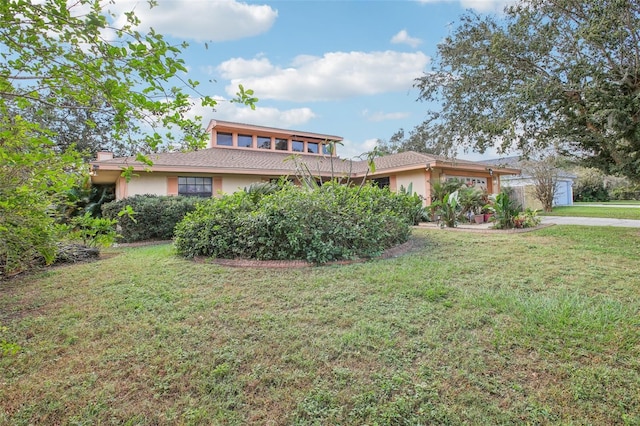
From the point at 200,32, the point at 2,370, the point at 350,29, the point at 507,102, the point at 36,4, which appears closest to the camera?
the point at 36,4

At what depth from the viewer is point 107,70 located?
2.10 m

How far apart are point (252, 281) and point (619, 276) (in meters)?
5.90

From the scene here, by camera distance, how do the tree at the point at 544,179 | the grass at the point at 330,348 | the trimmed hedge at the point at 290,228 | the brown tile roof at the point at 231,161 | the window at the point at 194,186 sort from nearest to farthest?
the grass at the point at 330,348 → the trimmed hedge at the point at 290,228 → the brown tile roof at the point at 231,161 → the window at the point at 194,186 → the tree at the point at 544,179

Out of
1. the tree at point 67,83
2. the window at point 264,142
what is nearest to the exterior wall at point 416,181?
the window at point 264,142

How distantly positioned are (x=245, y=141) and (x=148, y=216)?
8798 millimetres

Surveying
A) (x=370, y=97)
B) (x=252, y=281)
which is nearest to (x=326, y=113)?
(x=370, y=97)

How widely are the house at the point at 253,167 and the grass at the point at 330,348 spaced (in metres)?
6.37

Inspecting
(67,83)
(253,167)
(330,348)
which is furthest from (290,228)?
(253,167)

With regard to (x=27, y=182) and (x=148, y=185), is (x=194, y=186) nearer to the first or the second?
(x=148, y=185)

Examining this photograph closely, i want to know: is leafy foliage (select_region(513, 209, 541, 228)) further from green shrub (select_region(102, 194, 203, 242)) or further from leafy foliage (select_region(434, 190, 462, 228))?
green shrub (select_region(102, 194, 203, 242))

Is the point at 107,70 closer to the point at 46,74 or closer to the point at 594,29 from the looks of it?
the point at 46,74

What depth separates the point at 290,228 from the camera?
6316mm

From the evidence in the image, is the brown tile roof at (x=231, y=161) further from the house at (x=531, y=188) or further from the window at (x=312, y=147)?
the house at (x=531, y=188)

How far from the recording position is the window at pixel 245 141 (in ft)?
59.1
